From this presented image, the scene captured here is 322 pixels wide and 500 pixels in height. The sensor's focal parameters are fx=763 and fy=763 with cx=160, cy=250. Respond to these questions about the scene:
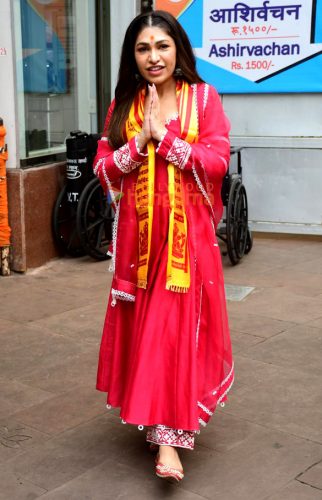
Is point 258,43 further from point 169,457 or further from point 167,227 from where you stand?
point 169,457

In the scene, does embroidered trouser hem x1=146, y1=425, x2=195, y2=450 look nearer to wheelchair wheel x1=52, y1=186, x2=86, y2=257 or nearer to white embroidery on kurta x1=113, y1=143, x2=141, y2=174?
white embroidery on kurta x1=113, y1=143, x2=141, y2=174

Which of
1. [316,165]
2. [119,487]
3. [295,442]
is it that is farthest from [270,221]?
[119,487]

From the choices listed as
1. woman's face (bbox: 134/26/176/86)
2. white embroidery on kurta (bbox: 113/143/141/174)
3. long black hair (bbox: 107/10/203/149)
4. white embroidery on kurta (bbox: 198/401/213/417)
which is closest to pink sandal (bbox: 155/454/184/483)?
white embroidery on kurta (bbox: 198/401/213/417)

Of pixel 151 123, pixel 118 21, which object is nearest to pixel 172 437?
pixel 151 123

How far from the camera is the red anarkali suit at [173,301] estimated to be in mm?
3068

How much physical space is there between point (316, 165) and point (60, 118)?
99.4 inches

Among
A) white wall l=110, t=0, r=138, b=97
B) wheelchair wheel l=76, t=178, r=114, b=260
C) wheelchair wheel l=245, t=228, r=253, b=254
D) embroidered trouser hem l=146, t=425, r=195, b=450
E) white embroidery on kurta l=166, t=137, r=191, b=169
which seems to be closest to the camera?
white embroidery on kurta l=166, t=137, r=191, b=169

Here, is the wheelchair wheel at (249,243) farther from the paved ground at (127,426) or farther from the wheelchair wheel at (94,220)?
the wheelchair wheel at (94,220)

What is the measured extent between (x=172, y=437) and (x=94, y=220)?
4.07 meters

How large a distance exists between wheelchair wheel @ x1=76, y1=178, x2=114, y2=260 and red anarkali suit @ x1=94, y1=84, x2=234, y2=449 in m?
3.44

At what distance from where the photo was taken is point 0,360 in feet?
15.0

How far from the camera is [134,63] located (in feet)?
10.5

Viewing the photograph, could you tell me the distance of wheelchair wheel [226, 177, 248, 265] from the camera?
21.2 feet

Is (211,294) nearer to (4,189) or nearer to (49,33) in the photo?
(4,189)
